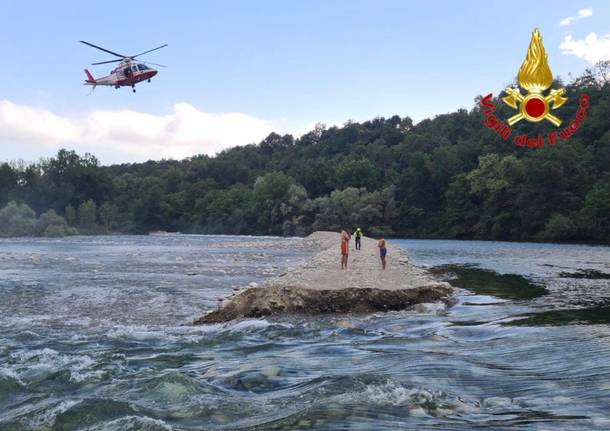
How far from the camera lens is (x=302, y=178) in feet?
415

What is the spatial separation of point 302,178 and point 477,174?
44.7 m

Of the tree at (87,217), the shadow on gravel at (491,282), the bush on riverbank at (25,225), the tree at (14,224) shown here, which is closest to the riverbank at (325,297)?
the shadow on gravel at (491,282)

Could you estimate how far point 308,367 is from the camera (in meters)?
9.30

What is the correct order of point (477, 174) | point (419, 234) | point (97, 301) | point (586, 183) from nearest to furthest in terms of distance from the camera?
1. point (97, 301)
2. point (586, 183)
3. point (477, 174)
4. point (419, 234)

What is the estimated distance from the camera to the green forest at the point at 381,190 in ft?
250

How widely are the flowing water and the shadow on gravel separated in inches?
70.5

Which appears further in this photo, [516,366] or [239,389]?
[516,366]

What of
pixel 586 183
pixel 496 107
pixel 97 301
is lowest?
pixel 97 301

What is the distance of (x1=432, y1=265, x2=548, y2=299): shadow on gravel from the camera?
19.6 m

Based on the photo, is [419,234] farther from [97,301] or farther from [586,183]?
[97,301]

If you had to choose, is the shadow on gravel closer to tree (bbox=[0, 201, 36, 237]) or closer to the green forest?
the green forest

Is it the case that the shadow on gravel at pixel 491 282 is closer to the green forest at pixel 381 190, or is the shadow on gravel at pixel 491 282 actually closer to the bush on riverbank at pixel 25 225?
the green forest at pixel 381 190

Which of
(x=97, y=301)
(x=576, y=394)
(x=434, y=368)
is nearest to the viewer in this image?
(x=576, y=394)

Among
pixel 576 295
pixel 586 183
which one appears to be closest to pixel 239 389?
pixel 576 295
